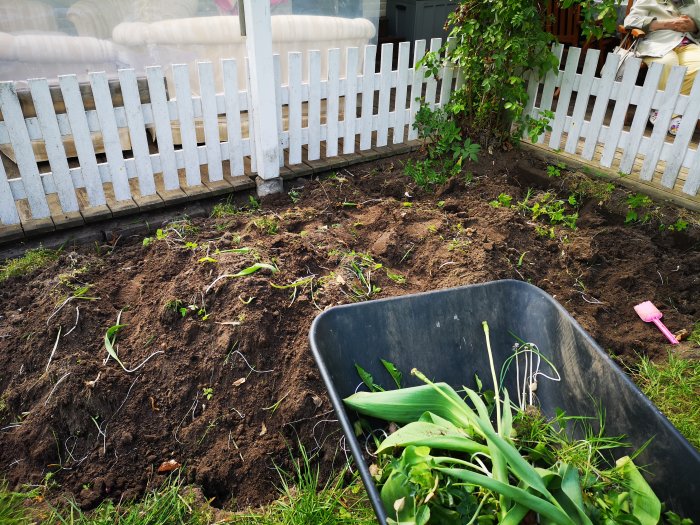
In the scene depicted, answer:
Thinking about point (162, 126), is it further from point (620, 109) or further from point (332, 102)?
point (620, 109)

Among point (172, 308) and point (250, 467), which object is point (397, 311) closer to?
point (250, 467)

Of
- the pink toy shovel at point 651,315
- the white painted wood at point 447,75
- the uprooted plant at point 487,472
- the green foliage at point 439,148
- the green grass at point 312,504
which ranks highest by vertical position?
the white painted wood at point 447,75

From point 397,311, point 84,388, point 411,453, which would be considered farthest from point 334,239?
point 411,453

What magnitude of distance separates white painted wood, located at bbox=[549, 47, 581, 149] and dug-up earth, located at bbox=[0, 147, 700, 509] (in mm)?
940

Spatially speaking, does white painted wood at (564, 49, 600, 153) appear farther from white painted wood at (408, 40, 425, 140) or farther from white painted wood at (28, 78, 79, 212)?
white painted wood at (28, 78, 79, 212)

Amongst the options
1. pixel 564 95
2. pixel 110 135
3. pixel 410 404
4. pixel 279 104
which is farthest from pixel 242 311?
pixel 564 95

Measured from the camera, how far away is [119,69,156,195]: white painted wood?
11.0 ft

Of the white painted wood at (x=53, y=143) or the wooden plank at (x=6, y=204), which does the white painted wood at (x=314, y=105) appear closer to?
the white painted wood at (x=53, y=143)

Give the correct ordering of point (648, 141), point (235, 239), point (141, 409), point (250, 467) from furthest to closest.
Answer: point (648, 141)
point (235, 239)
point (141, 409)
point (250, 467)

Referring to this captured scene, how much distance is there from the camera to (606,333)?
9.50 ft

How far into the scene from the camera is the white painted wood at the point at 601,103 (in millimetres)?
4105

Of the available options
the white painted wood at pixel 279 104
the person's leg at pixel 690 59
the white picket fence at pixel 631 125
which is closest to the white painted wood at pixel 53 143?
the white painted wood at pixel 279 104

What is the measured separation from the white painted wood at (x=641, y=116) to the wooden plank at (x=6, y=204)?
4.32 metres

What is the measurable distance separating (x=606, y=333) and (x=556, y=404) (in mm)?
1095
